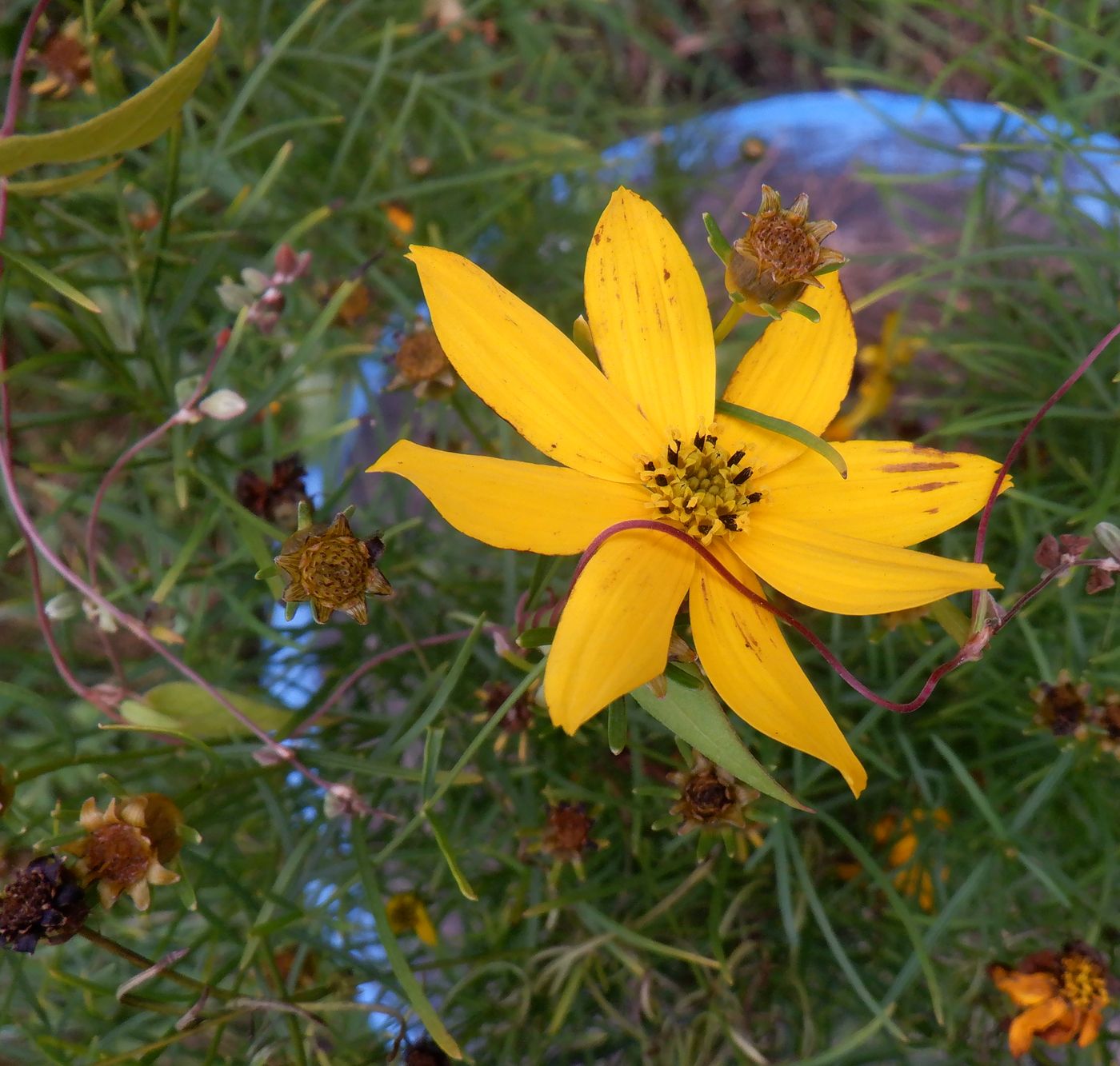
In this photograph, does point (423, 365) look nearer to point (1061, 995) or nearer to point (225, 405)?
point (225, 405)

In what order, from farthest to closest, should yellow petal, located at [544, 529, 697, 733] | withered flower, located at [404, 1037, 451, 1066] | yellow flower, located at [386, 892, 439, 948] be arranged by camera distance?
yellow flower, located at [386, 892, 439, 948]
withered flower, located at [404, 1037, 451, 1066]
yellow petal, located at [544, 529, 697, 733]

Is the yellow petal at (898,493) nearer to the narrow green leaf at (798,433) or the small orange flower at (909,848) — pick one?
the narrow green leaf at (798,433)

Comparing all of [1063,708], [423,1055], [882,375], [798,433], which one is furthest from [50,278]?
[882,375]

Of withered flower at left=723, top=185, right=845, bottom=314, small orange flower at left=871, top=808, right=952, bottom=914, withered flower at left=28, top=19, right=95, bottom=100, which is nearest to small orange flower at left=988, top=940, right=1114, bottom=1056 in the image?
small orange flower at left=871, top=808, right=952, bottom=914

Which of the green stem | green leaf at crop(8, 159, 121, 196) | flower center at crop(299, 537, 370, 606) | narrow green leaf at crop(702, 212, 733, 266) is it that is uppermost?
green leaf at crop(8, 159, 121, 196)

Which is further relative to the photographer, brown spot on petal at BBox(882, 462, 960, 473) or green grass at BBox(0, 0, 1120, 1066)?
green grass at BBox(0, 0, 1120, 1066)

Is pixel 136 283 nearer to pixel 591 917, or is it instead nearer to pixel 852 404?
pixel 591 917

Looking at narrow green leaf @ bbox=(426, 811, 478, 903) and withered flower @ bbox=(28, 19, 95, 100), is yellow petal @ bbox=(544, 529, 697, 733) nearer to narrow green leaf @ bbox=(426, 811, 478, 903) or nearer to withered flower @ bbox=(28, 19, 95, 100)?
narrow green leaf @ bbox=(426, 811, 478, 903)
